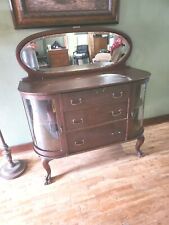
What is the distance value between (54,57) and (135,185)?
1.42 m

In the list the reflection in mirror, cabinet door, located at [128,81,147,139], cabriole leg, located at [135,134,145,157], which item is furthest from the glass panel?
cabriole leg, located at [135,134,145,157]

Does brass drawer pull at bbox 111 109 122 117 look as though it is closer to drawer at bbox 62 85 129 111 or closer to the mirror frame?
drawer at bbox 62 85 129 111

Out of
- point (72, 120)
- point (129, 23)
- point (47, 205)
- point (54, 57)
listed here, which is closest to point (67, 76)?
point (54, 57)

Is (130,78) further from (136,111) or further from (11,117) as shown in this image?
(11,117)

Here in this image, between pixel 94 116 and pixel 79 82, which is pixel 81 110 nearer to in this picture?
pixel 94 116

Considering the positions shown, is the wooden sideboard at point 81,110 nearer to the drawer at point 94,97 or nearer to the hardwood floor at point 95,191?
the drawer at point 94,97

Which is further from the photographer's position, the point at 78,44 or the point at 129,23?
the point at 129,23

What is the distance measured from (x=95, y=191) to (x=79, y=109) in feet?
2.44

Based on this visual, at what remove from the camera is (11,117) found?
6.56 feet

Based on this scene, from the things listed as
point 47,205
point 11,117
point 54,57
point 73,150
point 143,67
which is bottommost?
point 47,205

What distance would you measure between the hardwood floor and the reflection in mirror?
1028 millimetres

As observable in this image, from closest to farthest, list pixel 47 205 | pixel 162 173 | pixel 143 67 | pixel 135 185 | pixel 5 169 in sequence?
pixel 47 205, pixel 135 185, pixel 162 173, pixel 5 169, pixel 143 67

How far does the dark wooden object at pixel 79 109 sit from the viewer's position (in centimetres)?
152

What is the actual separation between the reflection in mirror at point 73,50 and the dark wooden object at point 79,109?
0.09 meters
